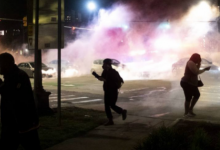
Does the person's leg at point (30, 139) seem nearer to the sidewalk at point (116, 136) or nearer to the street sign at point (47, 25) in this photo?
the sidewalk at point (116, 136)

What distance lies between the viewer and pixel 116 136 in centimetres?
645

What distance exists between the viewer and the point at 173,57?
37.4m

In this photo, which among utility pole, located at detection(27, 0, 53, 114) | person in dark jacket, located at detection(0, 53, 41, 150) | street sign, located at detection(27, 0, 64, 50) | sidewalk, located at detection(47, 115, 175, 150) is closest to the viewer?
person in dark jacket, located at detection(0, 53, 41, 150)

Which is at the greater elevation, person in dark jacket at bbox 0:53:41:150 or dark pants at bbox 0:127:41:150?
person in dark jacket at bbox 0:53:41:150

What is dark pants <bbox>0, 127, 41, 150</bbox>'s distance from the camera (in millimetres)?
3867

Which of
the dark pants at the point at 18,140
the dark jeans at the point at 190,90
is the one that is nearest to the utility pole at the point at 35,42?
the dark pants at the point at 18,140

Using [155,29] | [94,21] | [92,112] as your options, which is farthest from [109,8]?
[92,112]

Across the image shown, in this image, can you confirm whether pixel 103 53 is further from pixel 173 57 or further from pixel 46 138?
pixel 46 138

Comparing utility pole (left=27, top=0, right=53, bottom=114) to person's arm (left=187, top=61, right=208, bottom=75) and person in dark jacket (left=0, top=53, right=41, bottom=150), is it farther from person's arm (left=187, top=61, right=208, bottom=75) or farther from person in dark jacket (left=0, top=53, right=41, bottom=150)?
person's arm (left=187, top=61, right=208, bottom=75)

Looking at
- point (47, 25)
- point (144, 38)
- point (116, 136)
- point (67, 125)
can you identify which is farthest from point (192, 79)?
point (144, 38)

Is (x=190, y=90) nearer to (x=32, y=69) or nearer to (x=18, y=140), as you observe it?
(x=18, y=140)

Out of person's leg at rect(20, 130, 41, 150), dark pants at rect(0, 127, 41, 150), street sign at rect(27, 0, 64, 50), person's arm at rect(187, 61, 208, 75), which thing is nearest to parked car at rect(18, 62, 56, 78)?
street sign at rect(27, 0, 64, 50)

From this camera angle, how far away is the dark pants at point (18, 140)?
387 centimetres

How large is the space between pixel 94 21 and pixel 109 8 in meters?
3.47
